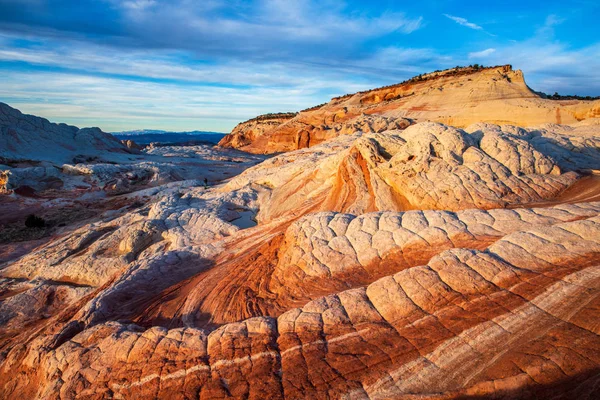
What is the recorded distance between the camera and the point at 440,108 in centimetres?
3167

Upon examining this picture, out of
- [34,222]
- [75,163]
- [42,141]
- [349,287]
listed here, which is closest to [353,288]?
[349,287]

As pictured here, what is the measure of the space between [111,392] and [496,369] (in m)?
4.21

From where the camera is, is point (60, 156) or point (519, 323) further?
point (60, 156)

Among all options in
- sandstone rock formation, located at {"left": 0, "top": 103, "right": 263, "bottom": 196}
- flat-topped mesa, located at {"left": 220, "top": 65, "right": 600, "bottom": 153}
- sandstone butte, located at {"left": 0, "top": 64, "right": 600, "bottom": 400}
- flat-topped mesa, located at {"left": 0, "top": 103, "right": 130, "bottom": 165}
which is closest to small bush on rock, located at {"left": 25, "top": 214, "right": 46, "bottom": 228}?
sandstone butte, located at {"left": 0, "top": 64, "right": 600, "bottom": 400}

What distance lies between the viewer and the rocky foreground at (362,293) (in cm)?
360

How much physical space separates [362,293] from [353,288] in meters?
0.59

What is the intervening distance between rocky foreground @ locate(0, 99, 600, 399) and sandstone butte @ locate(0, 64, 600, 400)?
3cm

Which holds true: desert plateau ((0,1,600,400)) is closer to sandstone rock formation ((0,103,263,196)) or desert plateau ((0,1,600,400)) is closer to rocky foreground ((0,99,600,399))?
rocky foreground ((0,99,600,399))

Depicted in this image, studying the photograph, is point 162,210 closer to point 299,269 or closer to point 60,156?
point 299,269

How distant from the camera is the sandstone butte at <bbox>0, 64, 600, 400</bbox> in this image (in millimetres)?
3611

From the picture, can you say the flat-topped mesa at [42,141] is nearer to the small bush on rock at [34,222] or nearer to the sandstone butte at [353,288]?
the small bush on rock at [34,222]

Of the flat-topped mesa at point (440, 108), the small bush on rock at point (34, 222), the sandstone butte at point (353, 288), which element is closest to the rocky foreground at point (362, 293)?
the sandstone butte at point (353, 288)

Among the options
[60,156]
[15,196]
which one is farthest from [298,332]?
[60,156]

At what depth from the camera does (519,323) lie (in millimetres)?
3742
